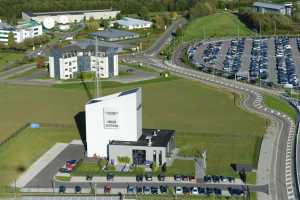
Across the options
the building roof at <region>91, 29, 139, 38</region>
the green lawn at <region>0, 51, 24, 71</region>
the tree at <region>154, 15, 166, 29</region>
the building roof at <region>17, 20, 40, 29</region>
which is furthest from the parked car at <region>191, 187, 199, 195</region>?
the tree at <region>154, 15, 166, 29</region>

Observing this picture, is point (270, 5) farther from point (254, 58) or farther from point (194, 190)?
point (194, 190)

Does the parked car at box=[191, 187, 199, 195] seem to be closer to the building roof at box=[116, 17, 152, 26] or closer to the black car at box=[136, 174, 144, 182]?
the black car at box=[136, 174, 144, 182]

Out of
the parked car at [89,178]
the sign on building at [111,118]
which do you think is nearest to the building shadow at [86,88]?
the sign on building at [111,118]

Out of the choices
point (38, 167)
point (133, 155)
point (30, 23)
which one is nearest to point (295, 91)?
point (133, 155)

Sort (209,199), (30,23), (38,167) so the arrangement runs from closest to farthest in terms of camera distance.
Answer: (209,199)
(38,167)
(30,23)

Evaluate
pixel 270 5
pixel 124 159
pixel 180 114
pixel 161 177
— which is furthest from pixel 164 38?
pixel 161 177

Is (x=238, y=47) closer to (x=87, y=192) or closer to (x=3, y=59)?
(x=3, y=59)
